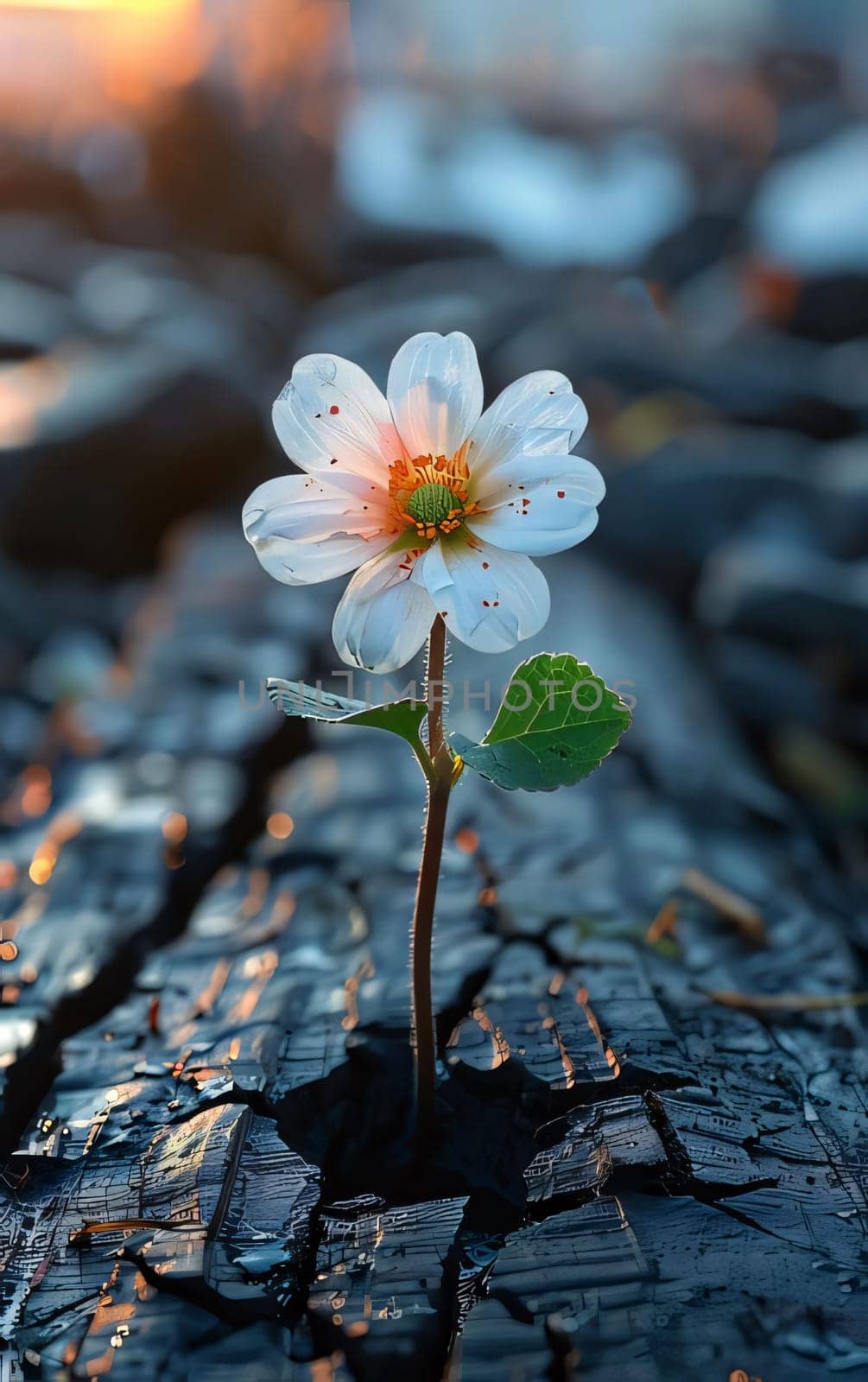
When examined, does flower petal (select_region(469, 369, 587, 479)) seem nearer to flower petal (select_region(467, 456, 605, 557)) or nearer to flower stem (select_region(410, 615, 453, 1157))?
flower petal (select_region(467, 456, 605, 557))

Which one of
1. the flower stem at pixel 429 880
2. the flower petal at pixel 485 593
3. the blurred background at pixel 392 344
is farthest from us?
the blurred background at pixel 392 344

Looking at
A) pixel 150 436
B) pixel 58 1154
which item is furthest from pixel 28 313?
pixel 58 1154

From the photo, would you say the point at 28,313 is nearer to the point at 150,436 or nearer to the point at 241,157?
the point at 150,436

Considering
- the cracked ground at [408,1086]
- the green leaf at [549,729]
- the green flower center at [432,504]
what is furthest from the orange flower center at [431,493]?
the cracked ground at [408,1086]

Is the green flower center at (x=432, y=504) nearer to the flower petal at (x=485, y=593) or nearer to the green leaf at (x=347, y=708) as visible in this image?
the flower petal at (x=485, y=593)

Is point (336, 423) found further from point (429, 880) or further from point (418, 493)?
point (429, 880)

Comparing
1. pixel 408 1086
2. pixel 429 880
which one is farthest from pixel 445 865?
pixel 429 880

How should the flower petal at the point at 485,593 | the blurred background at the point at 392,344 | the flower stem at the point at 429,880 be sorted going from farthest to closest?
the blurred background at the point at 392,344, the flower stem at the point at 429,880, the flower petal at the point at 485,593
